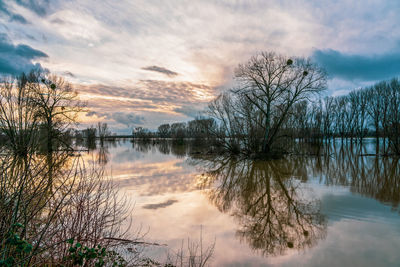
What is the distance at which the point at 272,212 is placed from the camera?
785 centimetres

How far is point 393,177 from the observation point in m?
13.6

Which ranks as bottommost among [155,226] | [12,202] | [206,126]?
[155,226]

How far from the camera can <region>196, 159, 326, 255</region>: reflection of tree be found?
5.74 metres

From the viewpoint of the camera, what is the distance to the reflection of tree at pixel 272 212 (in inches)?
226

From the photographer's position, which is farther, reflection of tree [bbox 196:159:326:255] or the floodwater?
reflection of tree [bbox 196:159:326:255]

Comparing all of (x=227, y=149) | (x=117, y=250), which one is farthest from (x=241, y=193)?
(x=227, y=149)

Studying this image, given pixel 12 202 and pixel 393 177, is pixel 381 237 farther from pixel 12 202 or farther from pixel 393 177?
pixel 393 177

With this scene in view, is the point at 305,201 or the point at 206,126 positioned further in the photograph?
the point at 206,126

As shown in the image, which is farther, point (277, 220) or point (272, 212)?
point (272, 212)

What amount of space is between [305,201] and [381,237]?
339cm

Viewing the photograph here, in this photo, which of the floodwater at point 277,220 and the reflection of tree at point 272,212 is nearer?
the floodwater at point 277,220

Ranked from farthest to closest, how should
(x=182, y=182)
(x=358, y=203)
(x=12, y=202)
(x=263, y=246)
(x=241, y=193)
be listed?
1. (x=182, y=182)
2. (x=241, y=193)
3. (x=358, y=203)
4. (x=263, y=246)
5. (x=12, y=202)

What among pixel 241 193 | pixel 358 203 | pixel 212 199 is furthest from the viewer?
pixel 241 193

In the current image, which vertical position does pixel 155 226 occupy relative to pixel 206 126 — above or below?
below
